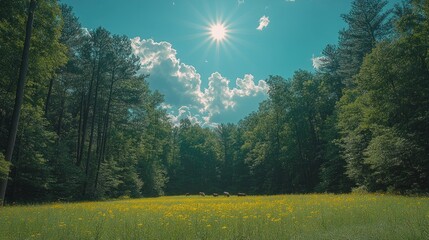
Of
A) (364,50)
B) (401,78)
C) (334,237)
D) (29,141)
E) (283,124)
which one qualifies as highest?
(364,50)

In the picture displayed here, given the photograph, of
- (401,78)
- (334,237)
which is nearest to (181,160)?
(401,78)

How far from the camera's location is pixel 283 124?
200ft

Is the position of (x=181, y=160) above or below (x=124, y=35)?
below

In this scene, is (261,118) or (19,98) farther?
(261,118)

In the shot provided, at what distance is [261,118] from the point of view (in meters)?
71.9

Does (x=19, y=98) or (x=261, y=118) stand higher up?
(x=261, y=118)

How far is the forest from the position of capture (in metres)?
20.9

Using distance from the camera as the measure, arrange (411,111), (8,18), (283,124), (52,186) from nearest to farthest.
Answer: (8,18) → (411,111) → (52,186) → (283,124)

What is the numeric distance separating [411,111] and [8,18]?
28.1 meters

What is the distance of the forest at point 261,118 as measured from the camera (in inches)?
821

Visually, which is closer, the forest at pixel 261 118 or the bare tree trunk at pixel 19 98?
the bare tree trunk at pixel 19 98

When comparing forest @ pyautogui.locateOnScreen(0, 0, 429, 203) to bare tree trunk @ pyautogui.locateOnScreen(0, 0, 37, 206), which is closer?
bare tree trunk @ pyautogui.locateOnScreen(0, 0, 37, 206)

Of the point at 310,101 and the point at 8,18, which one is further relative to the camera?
the point at 310,101

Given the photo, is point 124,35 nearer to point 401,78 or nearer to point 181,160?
point 401,78
